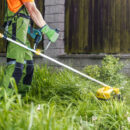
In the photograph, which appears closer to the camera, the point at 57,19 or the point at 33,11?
the point at 33,11

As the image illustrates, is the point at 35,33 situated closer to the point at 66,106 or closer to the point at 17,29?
the point at 17,29

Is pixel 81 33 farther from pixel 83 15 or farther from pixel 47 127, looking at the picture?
pixel 47 127

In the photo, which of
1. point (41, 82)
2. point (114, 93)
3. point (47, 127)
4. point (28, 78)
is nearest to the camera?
point (47, 127)

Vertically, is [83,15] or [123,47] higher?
[83,15]

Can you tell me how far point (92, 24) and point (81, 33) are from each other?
1.03 ft

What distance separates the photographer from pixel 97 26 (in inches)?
217

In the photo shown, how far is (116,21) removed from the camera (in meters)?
5.40

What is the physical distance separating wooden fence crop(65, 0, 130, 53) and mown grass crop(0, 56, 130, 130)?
26.8 inches

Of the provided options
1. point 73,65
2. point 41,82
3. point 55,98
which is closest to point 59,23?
point 73,65

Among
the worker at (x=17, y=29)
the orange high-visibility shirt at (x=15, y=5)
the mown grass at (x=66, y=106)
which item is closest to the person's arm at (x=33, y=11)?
the worker at (x=17, y=29)

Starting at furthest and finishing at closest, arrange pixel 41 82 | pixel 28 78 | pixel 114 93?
pixel 41 82, pixel 28 78, pixel 114 93

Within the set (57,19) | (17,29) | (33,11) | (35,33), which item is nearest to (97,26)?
(57,19)

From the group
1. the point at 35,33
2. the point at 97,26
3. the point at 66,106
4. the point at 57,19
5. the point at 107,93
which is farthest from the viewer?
the point at 57,19

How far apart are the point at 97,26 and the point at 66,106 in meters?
2.74
